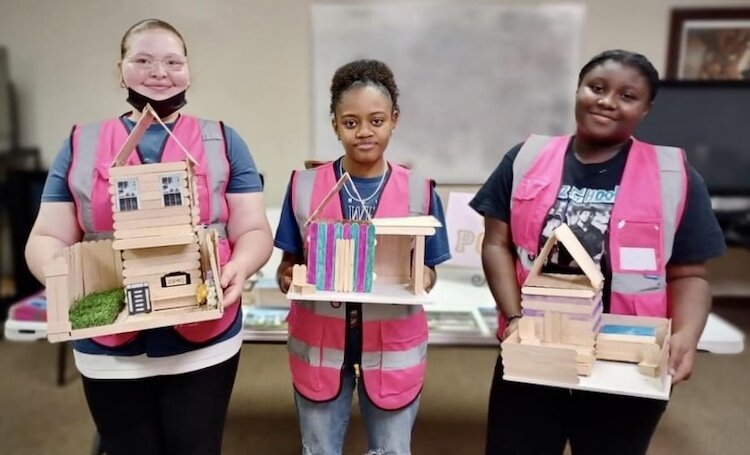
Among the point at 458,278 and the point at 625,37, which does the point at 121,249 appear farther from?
the point at 625,37

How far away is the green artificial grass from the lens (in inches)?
46.6

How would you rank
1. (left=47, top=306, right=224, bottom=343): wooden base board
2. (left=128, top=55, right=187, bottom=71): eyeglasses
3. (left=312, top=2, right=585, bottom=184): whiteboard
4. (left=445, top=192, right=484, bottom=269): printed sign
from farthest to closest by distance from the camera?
(left=312, top=2, right=585, bottom=184): whiteboard, (left=445, top=192, right=484, bottom=269): printed sign, (left=128, top=55, right=187, bottom=71): eyeglasses, (left=47, top=306, right=224, bottom=343): wooden base board

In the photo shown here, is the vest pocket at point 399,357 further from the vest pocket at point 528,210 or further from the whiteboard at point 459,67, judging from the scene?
the whiteboard at point 459,67

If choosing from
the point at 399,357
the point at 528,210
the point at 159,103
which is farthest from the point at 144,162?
the point at 528,210

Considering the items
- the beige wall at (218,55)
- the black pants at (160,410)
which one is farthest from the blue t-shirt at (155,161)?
the beige wall at (218,55)

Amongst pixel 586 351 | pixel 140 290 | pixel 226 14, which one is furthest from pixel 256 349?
pixel 586 351

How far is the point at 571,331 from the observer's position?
128cm

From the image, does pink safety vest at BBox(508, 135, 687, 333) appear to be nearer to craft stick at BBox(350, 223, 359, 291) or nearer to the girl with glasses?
craft stick at BBox(350, 223, 359, 291)

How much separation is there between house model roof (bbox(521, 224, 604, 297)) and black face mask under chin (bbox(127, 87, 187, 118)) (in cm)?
86

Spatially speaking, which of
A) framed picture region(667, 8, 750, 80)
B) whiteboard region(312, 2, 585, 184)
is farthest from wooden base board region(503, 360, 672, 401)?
framed picture region(667, 8, 750, 80)

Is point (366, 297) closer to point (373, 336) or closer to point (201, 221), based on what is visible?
point (373, 336)

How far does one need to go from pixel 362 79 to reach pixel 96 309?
75 cm

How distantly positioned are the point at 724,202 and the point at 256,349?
112 inches

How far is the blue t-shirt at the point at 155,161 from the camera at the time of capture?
1239mm
